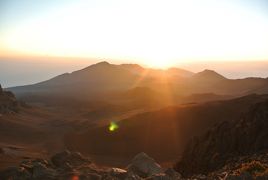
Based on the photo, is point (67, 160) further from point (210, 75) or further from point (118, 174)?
point (210, 75)

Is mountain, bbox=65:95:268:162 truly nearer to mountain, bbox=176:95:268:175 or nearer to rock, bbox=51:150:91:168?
mountain, bbox=176:95:268:175

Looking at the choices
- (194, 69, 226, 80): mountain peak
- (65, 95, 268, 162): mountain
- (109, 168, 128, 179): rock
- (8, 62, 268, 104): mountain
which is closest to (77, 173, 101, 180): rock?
(109, 168, 128, 179): rock

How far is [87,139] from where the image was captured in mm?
43188

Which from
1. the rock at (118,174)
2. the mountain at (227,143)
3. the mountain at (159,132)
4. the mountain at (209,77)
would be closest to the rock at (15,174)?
the rock at (118,174)

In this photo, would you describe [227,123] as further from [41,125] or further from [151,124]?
[41,125]

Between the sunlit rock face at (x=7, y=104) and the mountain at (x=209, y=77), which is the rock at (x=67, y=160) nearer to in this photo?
the sunlit rock face at (x=7, y=104)

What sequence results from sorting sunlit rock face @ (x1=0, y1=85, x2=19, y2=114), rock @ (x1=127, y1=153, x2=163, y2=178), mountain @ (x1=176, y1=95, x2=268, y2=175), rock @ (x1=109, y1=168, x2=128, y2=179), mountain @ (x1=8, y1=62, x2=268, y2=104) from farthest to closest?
mountain @ (x1=8, y1=62, x2=268, y2=104)
sunlit rock face @ (x1=0, y1=85, x2=19, y2=114)
mountain @ (x1=176, y1=95, x2=268, y2=175)
rock @ (x1=127, y1=153, x2=163, y2=178)
rock @ (x1=109, y1=168, x2=128, y2=179)

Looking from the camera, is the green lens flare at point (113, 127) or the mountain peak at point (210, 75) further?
the mountain peak at point (210, 75)

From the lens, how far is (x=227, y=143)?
23.8m

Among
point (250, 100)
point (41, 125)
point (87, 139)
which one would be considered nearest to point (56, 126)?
point (41, 125)

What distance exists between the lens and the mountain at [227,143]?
21672 mm

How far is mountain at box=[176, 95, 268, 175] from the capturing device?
2167 centimetres

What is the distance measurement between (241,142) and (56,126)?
35.8 metres

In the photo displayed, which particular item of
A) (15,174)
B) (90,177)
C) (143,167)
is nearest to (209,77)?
(143,167)
